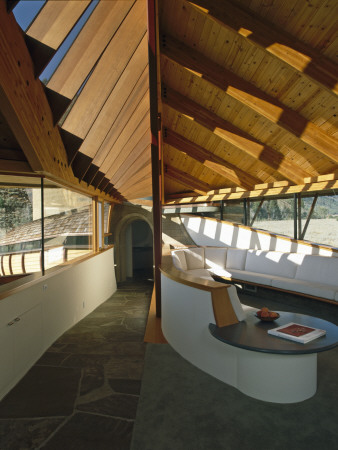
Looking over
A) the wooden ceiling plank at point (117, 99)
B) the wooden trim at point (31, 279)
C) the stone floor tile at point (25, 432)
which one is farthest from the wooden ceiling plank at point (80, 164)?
the stone floor tile at point (25, 432)

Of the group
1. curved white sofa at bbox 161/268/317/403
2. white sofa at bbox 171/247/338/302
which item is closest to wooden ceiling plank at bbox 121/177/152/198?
white sofa at bbox 171/247/338/302

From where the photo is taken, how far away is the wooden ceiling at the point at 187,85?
10.1 ft

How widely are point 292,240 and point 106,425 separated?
5.65m

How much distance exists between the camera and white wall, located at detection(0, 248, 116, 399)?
355 cm

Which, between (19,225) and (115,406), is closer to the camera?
(115,406)

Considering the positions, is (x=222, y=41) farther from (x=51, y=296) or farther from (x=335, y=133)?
(x=51, y=296)

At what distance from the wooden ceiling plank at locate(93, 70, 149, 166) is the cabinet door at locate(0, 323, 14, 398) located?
3053 mm

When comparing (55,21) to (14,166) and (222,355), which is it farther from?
(222,355)

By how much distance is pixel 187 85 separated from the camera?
17.5 ft

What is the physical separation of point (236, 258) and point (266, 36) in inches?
211

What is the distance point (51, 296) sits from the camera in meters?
5.00

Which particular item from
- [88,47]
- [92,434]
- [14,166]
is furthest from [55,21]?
[92,434]

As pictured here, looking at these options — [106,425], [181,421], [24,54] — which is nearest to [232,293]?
[181,421]

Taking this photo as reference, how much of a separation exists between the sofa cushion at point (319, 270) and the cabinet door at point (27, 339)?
4.86 metres
